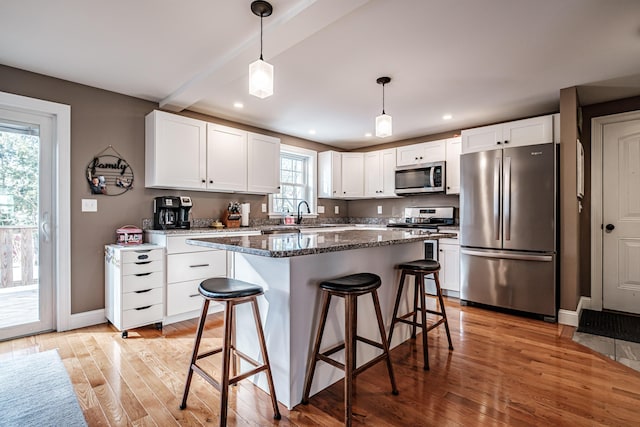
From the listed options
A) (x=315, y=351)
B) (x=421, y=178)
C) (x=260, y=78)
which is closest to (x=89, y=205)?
(x=260, y=78)

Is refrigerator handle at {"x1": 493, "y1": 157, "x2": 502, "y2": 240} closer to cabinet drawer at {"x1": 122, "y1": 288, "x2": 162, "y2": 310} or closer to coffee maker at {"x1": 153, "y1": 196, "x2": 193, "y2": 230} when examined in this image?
coffee maker at {"x1": 153, "y1": 196, "x2": 193, "y2": 230}

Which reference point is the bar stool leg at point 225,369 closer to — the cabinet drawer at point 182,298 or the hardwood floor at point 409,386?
the hardwood floor at point 409,386

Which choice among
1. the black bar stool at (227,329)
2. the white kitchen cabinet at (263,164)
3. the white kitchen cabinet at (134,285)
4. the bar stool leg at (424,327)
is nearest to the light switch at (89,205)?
the white kitchen cabinet at (134,285)

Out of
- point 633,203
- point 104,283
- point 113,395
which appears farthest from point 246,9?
point 633,203

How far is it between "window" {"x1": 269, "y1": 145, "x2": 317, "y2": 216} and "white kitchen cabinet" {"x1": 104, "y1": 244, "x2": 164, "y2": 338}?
6.50 ft

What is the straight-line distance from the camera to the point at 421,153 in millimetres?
4641

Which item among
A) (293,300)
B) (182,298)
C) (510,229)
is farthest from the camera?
(510,229)

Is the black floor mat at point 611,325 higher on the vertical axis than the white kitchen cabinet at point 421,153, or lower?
lower

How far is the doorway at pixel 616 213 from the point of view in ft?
11.4

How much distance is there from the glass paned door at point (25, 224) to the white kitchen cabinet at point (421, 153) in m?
4.24

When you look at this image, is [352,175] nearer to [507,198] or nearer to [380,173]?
[380,173]

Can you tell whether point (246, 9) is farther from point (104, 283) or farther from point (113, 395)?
point (104, 283)

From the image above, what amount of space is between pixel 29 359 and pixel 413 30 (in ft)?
11.8

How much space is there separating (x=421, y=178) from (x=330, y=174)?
1467 millimetres
